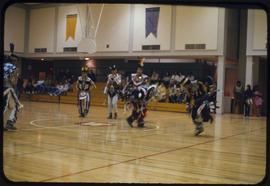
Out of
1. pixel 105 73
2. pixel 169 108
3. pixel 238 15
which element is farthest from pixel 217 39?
pixel 105 73

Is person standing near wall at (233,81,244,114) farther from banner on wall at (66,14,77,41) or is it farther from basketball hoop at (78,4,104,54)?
banner on wall at (66,14,77,41)

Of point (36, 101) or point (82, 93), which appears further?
point (36, 101)

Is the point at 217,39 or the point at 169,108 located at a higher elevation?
the point at 217,39

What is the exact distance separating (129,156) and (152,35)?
1511cm

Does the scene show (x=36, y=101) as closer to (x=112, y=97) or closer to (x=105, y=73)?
(x=105, y=73)

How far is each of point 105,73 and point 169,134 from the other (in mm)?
14351

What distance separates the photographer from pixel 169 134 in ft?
27.8

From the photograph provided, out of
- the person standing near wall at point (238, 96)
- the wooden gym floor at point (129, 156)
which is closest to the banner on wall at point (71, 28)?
the person standing near wall at point (238, 96)

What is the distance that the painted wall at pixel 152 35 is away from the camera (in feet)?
63.3

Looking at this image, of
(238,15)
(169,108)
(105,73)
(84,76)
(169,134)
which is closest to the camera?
(169,134)

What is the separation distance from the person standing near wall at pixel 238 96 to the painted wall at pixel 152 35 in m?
3.95

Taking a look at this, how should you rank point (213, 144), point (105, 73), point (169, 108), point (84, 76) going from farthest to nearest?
point (105, 73) → point (169, 108) → point (84, 76) → point (213, 144)

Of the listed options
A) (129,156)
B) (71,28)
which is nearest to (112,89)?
(129,156)

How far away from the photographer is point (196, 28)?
61.0 feet
